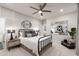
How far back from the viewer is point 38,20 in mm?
1904

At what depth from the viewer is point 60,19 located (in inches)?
75.4

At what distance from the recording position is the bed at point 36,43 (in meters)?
1.83

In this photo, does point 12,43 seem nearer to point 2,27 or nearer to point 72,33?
point 2,27

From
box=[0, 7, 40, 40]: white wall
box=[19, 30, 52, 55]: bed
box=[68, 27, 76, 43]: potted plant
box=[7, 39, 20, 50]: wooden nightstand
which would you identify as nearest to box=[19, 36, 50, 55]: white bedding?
box=[19, 30, 52, 55]: bed

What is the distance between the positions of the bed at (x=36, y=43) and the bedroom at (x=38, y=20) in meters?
0.10

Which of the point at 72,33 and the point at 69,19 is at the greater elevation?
the point at 69,19

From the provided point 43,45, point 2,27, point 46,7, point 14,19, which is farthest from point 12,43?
point 46,7

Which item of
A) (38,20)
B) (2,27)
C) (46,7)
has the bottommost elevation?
(2,27)

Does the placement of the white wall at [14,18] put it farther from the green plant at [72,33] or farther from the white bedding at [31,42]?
the green plant at [72,33]

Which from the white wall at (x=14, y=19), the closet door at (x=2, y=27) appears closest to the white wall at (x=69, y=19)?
the white wall at (x=14, y=19)

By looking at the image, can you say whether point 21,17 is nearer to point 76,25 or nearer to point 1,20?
point 1,20

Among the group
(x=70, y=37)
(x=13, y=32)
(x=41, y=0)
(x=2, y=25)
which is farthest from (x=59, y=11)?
(x=2, y=25)

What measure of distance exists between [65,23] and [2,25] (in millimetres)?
1496

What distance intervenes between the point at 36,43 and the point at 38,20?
0.55m
